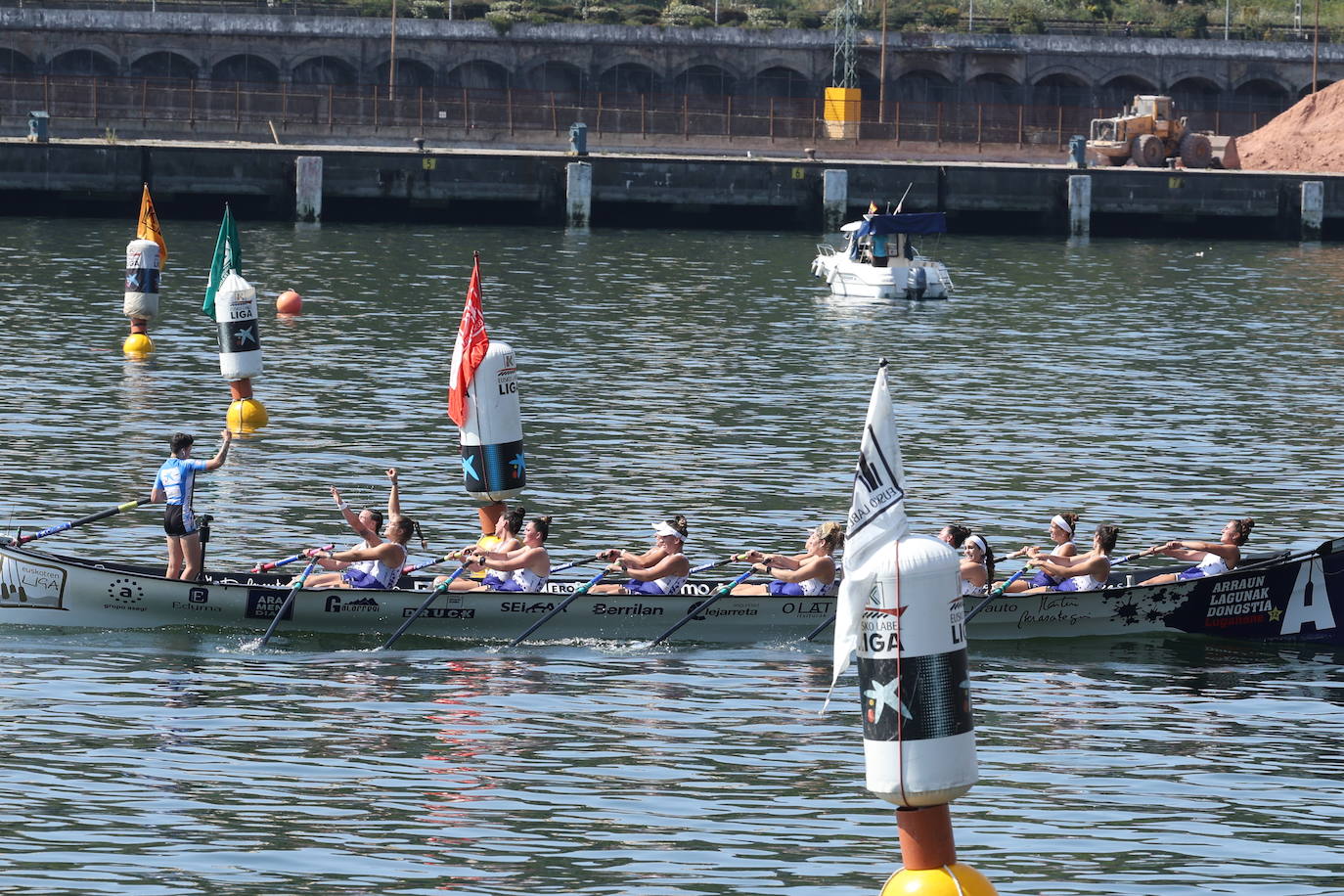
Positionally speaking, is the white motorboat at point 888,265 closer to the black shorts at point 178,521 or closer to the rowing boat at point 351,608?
the rowing boat at point 351,608

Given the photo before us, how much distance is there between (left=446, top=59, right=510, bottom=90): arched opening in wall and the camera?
101500 mm

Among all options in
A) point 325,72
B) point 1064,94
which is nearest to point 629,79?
point 325,72

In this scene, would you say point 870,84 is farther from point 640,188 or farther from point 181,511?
point 181,511

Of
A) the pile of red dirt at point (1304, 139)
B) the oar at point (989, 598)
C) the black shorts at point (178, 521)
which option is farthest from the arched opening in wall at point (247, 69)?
the oar at point (989, 598)

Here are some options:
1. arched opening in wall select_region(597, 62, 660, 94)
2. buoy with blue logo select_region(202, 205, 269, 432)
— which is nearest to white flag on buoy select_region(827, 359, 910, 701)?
buoy with blue logo select_region(202, 205, 269, 432)

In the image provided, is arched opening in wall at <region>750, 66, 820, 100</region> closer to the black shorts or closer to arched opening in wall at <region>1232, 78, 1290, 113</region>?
arched opening in wall at <region>1232, 78, 1290, 113</region>

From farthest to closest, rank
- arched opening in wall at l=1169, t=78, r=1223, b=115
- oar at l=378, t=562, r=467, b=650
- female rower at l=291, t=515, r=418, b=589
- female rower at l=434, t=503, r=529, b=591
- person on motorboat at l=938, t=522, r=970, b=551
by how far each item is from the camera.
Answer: arched opening in wall at l=1169, t=78, r=1223, b=115, female rower at l=434, t=503, r=529, b=591, female rower at l=291, t=515, r=418, b=589, oar at l=378, t=562, r=467, b=650, person on motorboat at l=938, t=522, r=970, b=551

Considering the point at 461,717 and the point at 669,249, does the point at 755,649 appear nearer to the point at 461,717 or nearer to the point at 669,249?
the point at 461,717

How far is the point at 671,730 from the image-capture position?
71.6 ft

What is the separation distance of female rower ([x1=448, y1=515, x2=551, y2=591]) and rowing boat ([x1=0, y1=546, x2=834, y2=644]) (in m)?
0.41

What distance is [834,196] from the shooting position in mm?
78562

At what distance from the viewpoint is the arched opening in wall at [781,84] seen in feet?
341

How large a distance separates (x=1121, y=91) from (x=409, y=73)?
1472 inches

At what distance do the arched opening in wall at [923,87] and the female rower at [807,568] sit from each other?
80.9 metres
